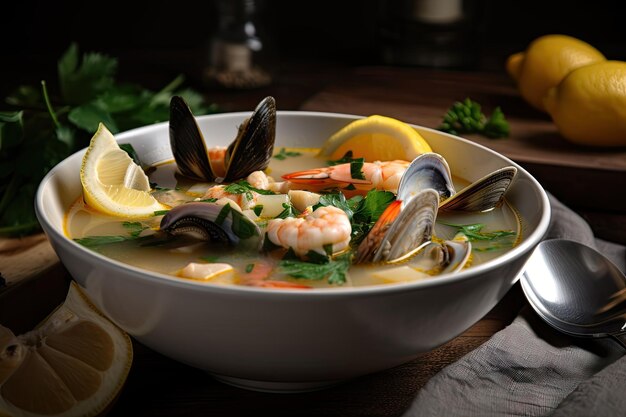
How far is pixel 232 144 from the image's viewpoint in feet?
6.35

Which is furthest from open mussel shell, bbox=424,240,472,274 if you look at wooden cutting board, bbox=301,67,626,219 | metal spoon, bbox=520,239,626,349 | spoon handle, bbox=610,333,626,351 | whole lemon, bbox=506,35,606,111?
whole lemon, bbox=506,35,606,111

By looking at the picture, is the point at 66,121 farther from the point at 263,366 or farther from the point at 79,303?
the point at 263,366

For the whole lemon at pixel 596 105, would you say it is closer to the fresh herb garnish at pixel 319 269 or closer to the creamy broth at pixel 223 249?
the creamy broth at pixel 223 249

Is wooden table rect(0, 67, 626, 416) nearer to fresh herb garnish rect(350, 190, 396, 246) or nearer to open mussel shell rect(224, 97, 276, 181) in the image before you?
fresh herb garnish rect(350, 190, 396, 246)

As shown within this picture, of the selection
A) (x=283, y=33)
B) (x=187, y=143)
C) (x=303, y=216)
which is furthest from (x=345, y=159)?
(x=283, y=33)

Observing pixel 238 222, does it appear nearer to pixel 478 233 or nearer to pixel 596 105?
pixel 478 233

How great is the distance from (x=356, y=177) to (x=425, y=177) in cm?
19

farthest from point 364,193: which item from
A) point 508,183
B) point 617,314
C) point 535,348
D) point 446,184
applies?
point 617,314

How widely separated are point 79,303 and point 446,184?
0.84 meters

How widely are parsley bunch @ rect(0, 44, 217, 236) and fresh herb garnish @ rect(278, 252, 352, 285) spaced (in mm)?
1101

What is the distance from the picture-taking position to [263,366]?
4.25 feet

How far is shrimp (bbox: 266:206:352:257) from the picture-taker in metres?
1.41

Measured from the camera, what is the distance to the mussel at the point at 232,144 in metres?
1.89

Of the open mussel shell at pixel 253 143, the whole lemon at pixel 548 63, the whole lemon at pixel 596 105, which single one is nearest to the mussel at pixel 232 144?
the open mussel shell at pixel 253 143
